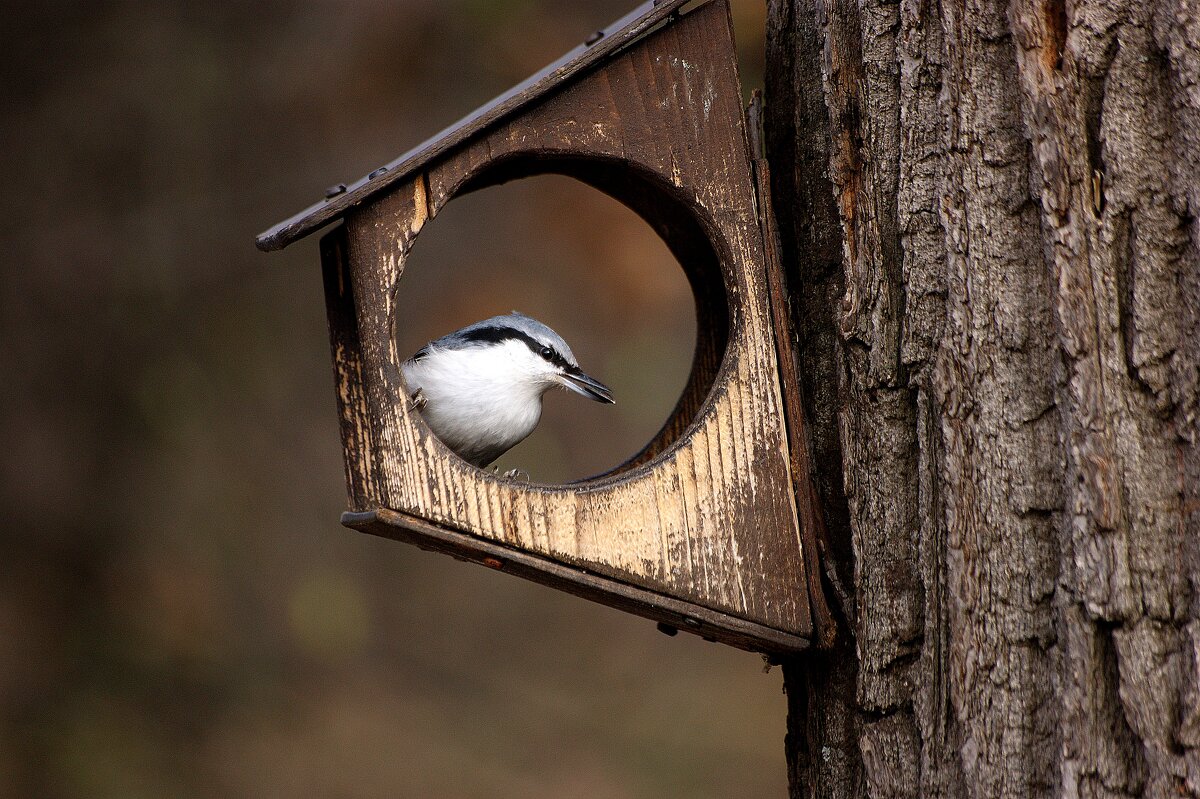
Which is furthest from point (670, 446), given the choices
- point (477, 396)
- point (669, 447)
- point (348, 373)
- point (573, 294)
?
point (573, 294)

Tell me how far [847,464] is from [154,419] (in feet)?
10.9

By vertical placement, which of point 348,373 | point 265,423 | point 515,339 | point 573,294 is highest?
point 573,294

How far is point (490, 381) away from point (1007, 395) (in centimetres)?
123

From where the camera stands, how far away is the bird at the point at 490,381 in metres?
2.40

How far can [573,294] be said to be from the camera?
14.1 ft

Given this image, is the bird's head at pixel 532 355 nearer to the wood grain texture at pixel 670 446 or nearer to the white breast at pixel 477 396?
the white breast at pixel 477 396

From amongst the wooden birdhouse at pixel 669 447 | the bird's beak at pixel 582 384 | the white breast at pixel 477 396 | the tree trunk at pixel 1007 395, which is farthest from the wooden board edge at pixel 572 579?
the bird's beak at pixel 582 384

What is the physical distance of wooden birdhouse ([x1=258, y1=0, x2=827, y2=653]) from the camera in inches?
64.7

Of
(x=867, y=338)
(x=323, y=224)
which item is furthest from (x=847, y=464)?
(x=323, y=224)

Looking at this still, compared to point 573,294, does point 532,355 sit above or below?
below

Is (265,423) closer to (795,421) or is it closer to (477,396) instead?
(477,396)

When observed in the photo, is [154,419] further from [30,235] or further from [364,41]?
[364,41]

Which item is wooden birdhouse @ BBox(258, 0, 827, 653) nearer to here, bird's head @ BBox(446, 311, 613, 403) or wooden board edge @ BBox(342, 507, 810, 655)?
wooden board edge @ BBox(342, 507, 810, 655)

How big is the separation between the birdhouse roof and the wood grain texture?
25 millimetres
